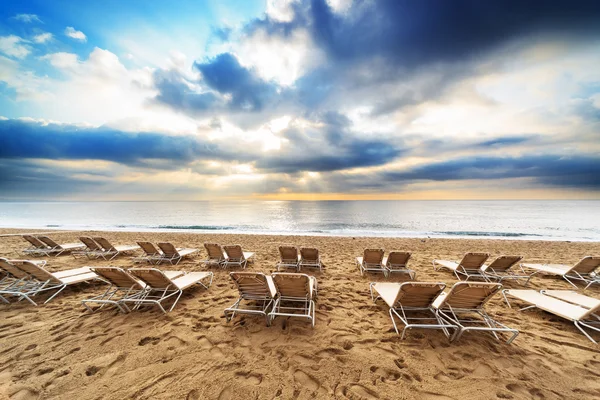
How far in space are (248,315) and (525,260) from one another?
37.9 feet

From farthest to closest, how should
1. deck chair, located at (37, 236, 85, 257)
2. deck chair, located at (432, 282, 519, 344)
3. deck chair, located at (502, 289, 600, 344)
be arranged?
deck chair, located at (37, 236, 85, 257)
deck chair, located at (502, 289, 600, 344)
deck chair, located at (432, 282, 519, 344)

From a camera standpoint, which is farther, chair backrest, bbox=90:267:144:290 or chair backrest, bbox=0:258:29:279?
chair backrest, bbox=0:258:29:279

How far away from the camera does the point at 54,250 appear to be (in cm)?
867

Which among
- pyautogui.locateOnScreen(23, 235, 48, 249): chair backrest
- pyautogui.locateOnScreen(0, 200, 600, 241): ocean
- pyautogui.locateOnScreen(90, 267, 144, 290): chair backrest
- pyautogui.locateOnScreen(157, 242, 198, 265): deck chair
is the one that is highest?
pyautogui.locateOnScreen(23, 235, 48, 249): chair backrest

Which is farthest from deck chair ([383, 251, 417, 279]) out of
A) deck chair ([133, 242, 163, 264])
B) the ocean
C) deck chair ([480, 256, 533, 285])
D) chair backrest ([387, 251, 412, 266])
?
the ocean

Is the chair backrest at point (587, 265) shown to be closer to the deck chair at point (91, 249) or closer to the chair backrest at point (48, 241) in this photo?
the deck chair at point (91, 249)

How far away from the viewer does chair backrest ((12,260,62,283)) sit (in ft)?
15.0

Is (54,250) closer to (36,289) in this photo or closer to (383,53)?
(36,289)

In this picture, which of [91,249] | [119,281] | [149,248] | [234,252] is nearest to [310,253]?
[234,252]

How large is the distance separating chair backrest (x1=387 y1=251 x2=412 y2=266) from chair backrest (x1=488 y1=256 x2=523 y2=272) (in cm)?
243

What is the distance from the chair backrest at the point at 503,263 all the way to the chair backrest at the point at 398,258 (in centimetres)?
243

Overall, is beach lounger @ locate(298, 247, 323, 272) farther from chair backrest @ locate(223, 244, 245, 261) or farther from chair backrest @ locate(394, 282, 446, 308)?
chair backrest @ locate(394, 282, 446, 308)

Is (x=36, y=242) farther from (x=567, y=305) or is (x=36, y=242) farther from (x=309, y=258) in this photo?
(x=567, y=305)

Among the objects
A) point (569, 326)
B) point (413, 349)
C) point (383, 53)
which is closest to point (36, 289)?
point (413, 349)
